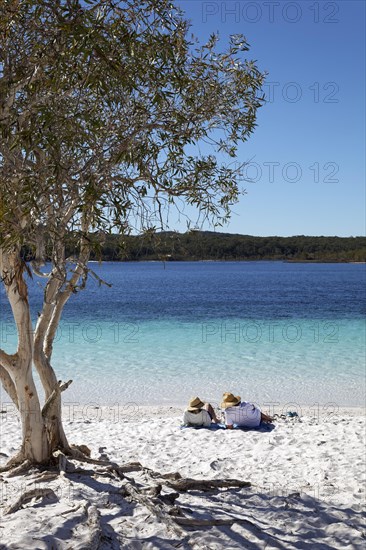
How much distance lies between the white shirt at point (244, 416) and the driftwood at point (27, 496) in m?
5.28

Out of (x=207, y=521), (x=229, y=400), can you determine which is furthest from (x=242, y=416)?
(x=207, y=521)

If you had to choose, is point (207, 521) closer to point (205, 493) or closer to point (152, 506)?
point (152, 506)

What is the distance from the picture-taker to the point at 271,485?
25.7 feet

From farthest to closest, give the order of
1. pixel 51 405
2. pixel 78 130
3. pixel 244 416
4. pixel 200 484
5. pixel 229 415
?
pixel 229 415, pixel 244 416, pixel 200 484, pixel 51 405, pixel 78 130

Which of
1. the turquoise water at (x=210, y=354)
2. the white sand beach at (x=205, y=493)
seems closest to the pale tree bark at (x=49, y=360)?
the white sand beach at (x=205, y=493)

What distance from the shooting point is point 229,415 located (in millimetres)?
10797

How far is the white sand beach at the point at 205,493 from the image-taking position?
5.20 metres

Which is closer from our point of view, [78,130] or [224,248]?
[78,130]

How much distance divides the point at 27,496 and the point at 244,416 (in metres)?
5.55

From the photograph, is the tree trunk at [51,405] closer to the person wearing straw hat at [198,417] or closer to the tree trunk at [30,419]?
the tree trunk at [30,419]

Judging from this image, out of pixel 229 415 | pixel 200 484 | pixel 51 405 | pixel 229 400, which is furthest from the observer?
pixel 229 400

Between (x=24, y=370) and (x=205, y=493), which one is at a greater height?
(x=24, y=370)

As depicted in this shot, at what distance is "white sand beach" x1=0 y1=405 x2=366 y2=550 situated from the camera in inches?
205

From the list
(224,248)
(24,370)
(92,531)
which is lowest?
(92,531)
